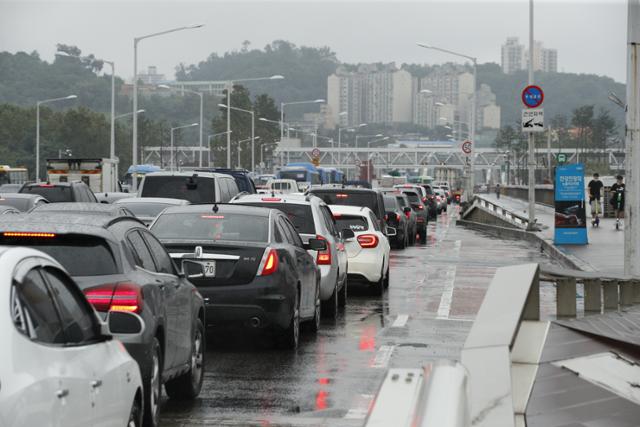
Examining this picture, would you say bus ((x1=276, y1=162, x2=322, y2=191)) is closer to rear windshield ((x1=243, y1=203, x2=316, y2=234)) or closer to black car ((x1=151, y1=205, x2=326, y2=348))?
A: rear windshield ((x1=243, y1=203, x2=316, y2=234))

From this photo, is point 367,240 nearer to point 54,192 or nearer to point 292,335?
point 292,335

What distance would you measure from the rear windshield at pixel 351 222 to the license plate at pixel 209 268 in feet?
31.0

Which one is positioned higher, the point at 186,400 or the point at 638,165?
the point at 638,165

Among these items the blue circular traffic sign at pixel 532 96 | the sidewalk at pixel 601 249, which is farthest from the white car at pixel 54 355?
the blue circular traffic sign at pixel 532 96

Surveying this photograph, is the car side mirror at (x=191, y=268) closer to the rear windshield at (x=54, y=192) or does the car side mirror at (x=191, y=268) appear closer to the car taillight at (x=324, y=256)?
the car taillight at (x=324, y=256)

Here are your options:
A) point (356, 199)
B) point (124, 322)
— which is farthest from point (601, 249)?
point (124, 322)

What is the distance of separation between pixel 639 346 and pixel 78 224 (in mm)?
4398

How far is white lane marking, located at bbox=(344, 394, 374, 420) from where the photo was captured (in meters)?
10.3

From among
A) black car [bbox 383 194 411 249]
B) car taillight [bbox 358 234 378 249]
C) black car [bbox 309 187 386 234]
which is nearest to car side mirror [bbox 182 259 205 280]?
car taillight [bbox 358 234 378 249]

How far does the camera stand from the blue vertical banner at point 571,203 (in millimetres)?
37156

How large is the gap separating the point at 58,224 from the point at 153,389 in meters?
1.26

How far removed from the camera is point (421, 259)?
33.7 meters

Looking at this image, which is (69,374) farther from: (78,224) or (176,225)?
(176,225)

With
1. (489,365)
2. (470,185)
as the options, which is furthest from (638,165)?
(470,185)
